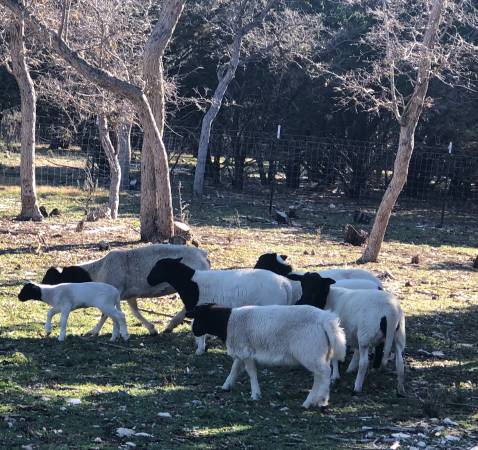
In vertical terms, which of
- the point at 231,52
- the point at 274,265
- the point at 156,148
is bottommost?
the point at 274,265

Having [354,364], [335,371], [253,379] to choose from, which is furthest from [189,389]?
[354,364]

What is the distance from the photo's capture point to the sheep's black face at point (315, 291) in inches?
381

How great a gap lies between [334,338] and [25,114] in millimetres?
13300

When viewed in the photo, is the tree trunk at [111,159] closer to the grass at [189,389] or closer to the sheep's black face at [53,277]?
the grass at [189,389]

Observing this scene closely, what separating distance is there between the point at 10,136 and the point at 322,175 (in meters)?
12.3

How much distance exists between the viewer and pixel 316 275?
389 inches

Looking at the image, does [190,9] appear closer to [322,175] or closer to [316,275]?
[322,175]

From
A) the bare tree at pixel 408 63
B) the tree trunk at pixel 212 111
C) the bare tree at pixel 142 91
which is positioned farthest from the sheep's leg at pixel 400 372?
the tree trunk at pixel 212 111

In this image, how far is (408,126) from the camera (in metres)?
17.8

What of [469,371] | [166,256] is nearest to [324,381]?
[469,371]

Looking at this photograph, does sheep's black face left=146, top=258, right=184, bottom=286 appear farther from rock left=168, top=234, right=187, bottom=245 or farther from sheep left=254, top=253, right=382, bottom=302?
rock left=168, top=234, right=187, bottom=245

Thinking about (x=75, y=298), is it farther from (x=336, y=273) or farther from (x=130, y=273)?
(x=336, y=273)

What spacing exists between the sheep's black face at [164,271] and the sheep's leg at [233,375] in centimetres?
Result: 208

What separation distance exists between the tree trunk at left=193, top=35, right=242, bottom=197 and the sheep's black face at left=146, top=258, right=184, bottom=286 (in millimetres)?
19757
